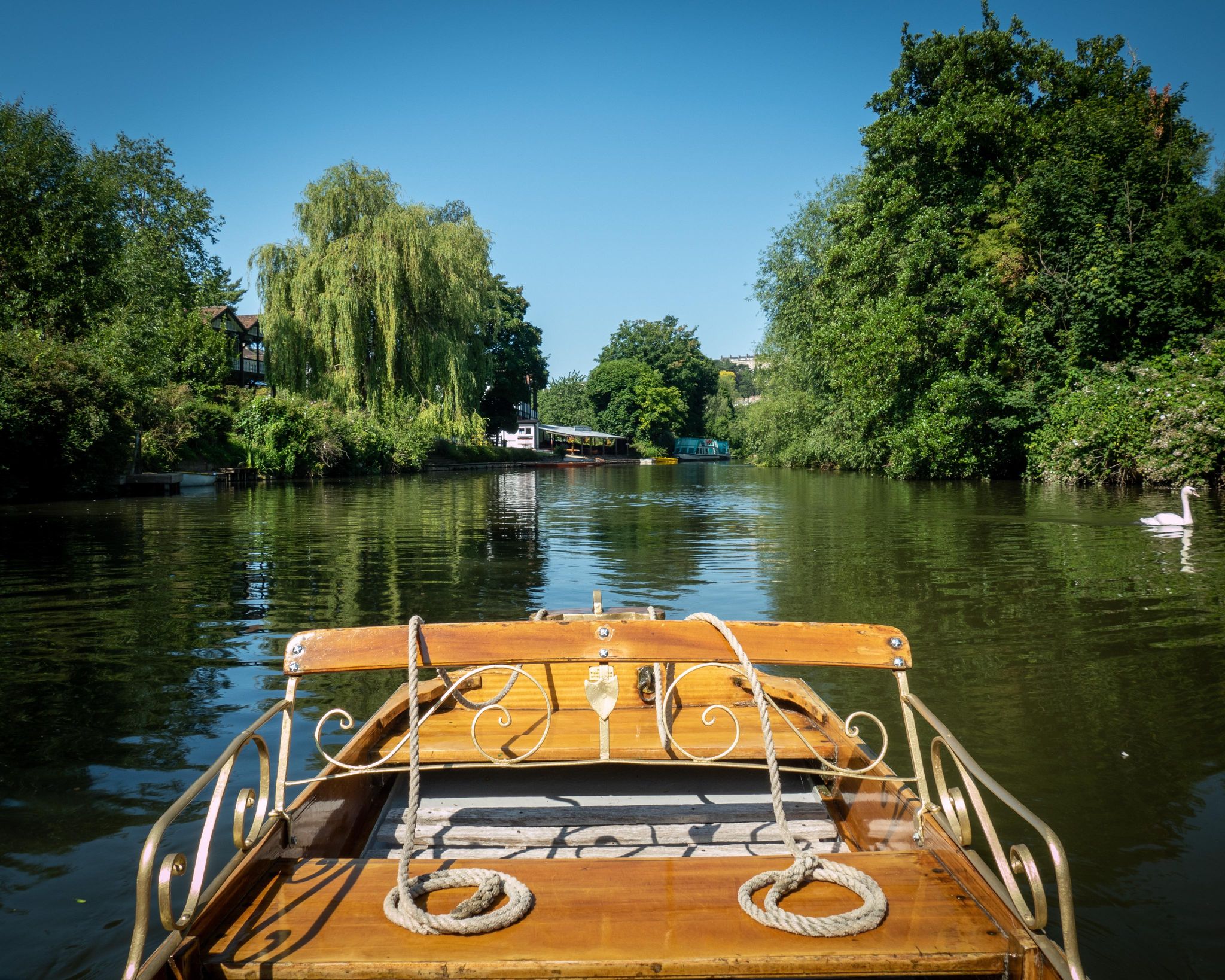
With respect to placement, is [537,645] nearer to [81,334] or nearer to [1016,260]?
[1016,260]

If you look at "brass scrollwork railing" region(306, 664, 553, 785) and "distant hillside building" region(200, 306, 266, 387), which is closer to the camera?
"brass scrollwork railing" region(306, 664, 553, 785)

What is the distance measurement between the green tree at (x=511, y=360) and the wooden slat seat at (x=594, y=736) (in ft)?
199

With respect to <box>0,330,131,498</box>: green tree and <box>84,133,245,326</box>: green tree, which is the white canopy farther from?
<box>0,330,131,498</box>: green tree

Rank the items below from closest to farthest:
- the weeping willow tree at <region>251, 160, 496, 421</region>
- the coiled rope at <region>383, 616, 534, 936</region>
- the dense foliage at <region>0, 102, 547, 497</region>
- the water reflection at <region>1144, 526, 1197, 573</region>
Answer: the coiled rope at <region>383, 616, 534, 936</region>
the water reflection at <region>1144, 526, 1197, 573</region>
the dense foliage at <region>0, 102, 547, 497</region>
the weeping willow tree at <region>251, 160, 496, 421</region>

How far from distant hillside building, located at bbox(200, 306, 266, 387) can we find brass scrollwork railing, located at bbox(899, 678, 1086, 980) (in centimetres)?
4958

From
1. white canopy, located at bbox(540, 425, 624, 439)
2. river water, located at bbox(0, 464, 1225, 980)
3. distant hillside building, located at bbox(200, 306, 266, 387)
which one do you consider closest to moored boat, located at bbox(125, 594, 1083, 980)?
river water, located at bbox(0, 464, 1225, 980)

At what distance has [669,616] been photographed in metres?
8.01

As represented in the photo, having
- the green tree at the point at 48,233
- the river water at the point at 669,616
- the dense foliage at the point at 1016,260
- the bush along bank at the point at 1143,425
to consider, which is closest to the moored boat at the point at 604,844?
the river water at the point at 669,616

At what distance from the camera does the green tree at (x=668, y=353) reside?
8938 centimetres

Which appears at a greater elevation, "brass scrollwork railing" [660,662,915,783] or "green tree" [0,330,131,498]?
"green tree" [0,330,131,498]

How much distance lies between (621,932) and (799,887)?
0.50 m

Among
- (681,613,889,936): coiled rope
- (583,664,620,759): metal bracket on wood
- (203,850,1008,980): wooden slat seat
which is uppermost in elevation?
(583,664,620,759): metal bracket on wood

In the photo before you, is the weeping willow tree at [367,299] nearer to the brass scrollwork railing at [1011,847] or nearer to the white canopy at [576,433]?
the brass scrollwork railing at [1011,847]

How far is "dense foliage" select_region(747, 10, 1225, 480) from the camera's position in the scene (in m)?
23.3
